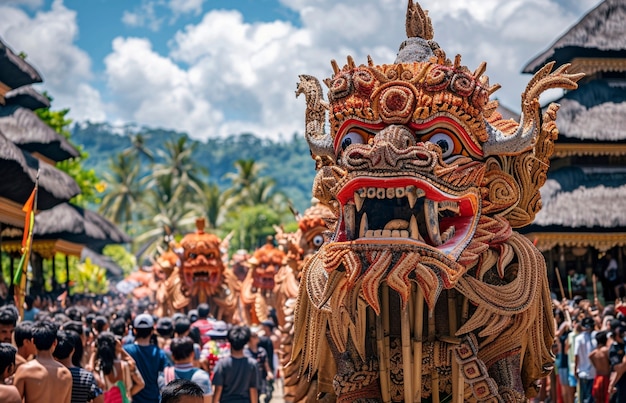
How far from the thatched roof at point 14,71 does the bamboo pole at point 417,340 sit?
14.5m

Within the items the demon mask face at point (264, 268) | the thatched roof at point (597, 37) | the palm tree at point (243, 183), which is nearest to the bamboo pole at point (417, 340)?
the demon mask face at point (264, 268)

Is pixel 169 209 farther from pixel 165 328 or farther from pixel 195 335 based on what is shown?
pixel 165 328

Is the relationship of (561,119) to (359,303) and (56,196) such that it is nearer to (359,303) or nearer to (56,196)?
(56,196)

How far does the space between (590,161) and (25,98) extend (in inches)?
516

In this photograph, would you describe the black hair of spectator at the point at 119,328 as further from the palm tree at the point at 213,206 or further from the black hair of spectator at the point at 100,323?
the palm tree at the point at 213,206

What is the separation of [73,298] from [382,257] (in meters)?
21.9

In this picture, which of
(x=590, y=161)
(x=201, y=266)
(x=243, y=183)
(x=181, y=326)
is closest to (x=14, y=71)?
(x=201, y=266)

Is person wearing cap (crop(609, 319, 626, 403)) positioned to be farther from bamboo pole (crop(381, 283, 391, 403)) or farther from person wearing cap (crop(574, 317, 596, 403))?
bamboo pole (crop(381, 283, 391, 403))

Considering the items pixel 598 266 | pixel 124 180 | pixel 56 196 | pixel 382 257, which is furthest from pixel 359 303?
pixel 124 180

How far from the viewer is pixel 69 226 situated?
75.3 feet

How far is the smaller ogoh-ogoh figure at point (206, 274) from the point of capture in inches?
631

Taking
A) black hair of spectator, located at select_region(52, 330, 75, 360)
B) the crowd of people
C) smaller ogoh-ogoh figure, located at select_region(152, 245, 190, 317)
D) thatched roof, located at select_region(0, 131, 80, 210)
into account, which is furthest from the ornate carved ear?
smaller ogoh-ogoh figure, located at select_region(152, 245, 190, 317)

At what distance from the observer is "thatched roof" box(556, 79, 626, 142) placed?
2008 centimetres

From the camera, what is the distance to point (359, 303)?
588 cm
